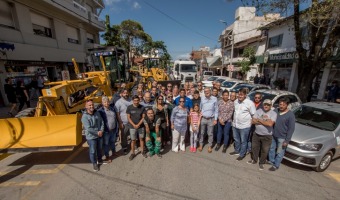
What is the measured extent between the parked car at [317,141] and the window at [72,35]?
1843 cm

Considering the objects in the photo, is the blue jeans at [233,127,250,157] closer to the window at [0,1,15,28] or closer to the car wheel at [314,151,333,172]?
the car wheel at [314,151,333,172]

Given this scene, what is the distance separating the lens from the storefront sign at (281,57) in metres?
13.4

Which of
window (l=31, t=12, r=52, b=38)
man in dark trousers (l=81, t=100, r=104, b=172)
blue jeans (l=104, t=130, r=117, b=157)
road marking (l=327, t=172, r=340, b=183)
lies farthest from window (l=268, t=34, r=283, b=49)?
window (l=31, t=12, r=52, b=38)

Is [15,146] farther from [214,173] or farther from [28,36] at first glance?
[28,36]

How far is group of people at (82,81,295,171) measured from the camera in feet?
12.4

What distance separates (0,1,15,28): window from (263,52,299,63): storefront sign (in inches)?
798

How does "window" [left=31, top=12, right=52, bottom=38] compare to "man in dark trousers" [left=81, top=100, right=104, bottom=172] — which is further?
"window" [left=31, top=12, right=52, bottom=38]

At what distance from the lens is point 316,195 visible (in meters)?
Answer: 3.17

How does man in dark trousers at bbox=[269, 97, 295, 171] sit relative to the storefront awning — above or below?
below

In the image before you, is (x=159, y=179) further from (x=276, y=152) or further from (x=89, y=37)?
(x=89, y=37)

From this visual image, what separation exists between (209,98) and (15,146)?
196 inches

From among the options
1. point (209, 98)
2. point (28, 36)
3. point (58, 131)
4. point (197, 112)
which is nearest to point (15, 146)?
point (58, 131)

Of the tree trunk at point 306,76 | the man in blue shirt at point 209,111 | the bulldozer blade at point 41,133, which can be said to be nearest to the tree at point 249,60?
the tree trunk at point 306,76

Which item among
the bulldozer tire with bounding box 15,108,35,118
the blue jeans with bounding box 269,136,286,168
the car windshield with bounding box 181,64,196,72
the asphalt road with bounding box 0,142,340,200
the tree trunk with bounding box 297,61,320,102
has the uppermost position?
the car windshield with bounding box 181,64,196,72
